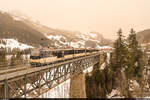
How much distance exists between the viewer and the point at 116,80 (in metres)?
27.5

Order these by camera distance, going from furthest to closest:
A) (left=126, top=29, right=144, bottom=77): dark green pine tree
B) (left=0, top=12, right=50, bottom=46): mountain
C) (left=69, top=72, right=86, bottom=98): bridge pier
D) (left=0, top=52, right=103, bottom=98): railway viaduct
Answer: (left=0, top=12, right=50, bottom=46): mountain → (left=126, top=29, right=144, bottom=77): dark green pine tree → (left=69, top=72, right=86, bottom=98): bridge pier → (left=0, top=52, right=103, bottom=98): railway viaduct

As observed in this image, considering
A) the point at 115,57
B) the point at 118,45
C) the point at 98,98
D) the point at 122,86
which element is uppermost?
the point at 118,45

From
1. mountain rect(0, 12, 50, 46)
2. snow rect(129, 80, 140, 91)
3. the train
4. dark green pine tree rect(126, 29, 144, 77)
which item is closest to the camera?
the train

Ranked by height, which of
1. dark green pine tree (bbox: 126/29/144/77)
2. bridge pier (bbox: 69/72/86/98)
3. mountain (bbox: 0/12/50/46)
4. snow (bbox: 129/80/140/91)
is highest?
mountain (bbox: 0/12/50/46)

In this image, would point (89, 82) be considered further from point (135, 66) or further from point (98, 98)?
point (135, 66)

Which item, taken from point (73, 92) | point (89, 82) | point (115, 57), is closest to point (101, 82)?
point (89, 82)

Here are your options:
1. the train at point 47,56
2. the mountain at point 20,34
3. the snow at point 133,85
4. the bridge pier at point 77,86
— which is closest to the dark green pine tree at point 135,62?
the snow at point 133,85

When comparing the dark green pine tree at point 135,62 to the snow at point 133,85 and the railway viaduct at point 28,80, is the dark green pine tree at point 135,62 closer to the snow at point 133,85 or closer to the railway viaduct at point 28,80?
the snow at point 133,85

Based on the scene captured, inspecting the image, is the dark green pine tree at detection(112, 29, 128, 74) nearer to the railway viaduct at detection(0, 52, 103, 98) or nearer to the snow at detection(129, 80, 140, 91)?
the snow at detection(129, 80, 140, 91)

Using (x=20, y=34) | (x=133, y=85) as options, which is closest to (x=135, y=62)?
(x=133, y=85)

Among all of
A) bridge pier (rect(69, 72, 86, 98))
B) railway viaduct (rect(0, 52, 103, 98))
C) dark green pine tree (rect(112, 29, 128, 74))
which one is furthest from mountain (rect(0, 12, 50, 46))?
railway viaduct (rect(0, 52, 103, 98))

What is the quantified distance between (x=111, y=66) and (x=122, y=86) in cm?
560

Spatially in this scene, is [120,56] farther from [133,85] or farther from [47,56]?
[47,56]

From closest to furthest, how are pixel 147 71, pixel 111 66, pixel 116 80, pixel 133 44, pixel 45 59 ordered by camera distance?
pixel 45 59 < pixel 116 80 < pixel 111 66 < pixel 147 71 < pixel 133 44
